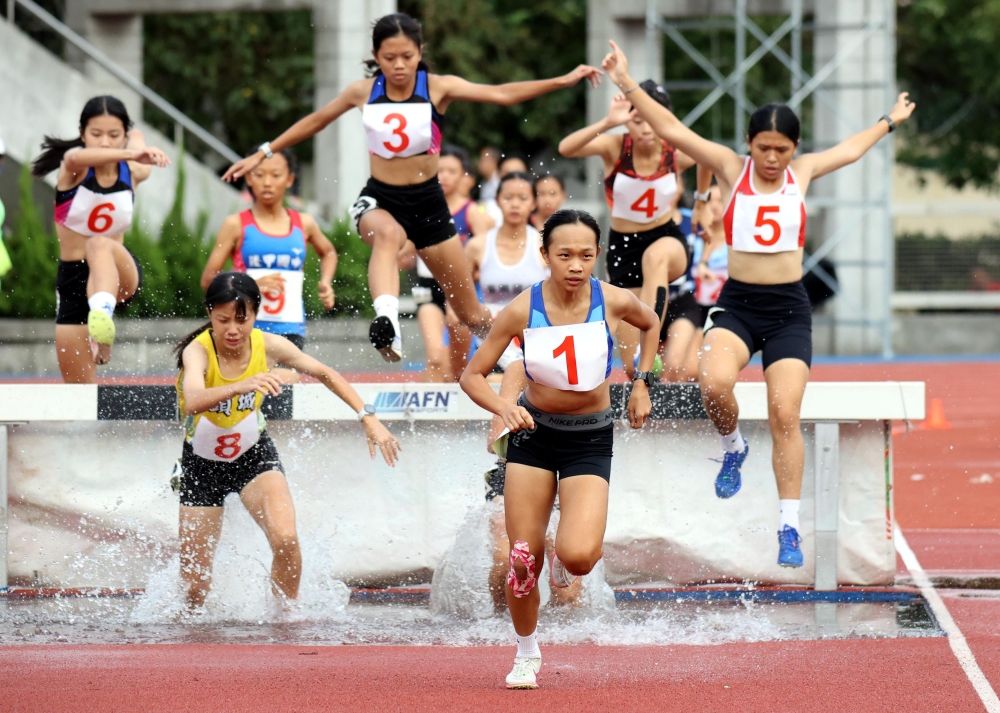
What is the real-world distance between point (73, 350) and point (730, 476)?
4.13m

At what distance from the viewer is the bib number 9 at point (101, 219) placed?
9.08m

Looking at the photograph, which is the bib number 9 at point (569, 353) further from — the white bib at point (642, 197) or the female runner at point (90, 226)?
the female runner at point (90, 226)

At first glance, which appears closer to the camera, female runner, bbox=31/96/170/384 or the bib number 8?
the bib number 8

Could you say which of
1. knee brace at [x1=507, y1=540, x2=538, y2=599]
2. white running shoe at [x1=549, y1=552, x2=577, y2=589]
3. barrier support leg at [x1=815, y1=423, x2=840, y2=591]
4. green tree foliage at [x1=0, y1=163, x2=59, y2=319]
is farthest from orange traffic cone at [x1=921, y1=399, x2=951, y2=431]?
green tree foliage at [x1=0, y1=163, x2=59, y2=319]

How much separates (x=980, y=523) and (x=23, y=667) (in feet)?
20.9

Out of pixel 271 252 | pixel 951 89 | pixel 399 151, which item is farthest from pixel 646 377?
pixel 951 89

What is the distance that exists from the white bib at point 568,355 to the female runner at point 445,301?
3.15 metres

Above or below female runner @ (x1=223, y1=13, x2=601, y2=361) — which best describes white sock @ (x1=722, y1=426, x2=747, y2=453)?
below

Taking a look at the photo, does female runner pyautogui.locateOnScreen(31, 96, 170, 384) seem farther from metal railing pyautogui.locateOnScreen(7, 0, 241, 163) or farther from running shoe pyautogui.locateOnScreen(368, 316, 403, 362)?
metal railing pyautogui.locateOnScreen(7, 0, 241, 163)

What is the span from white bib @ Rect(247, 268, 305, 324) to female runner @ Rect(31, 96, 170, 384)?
2.88 feet

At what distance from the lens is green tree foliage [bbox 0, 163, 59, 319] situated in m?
17.1

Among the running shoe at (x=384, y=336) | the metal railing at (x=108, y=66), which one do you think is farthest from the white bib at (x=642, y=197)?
the metal railing at (x=108, y=66)

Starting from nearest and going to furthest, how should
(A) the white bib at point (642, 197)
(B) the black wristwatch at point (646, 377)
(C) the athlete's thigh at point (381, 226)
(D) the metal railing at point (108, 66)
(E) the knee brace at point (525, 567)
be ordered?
(E) the knee brace at point (525, 567) < (B) the black wristwatch at point (646, 377) < (C) the athlete's thigh at point (381, 226) < (A) the white bib at point (642, 197) < (D) the metal railing at point (108, 66)

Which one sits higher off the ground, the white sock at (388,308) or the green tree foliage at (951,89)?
the green tree foliage at (951,89)
